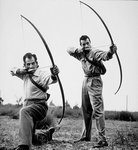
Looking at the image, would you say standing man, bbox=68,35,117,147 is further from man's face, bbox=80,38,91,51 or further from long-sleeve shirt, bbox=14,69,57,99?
long-sleeve shirt, bbox=14,69,57,99

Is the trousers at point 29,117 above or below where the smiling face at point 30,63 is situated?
below

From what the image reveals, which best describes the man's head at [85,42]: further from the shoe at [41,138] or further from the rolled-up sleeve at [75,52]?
the shoe at [41,138]

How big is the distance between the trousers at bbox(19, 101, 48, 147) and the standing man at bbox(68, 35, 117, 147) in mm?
508

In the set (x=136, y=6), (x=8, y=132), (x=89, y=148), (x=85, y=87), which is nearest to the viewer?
(x=89, y=148)

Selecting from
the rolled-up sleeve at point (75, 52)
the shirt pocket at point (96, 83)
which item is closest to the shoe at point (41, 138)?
the shirt pocket at point (96, 83)

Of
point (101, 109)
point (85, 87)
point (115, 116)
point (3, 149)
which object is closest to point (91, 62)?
point (85, 87)

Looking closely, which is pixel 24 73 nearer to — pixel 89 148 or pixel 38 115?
pixel 38 115

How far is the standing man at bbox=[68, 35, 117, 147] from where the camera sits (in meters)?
2.58

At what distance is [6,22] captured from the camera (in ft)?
11.5

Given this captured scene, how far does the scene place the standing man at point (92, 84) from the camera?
258 cm

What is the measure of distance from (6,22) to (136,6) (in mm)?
1708

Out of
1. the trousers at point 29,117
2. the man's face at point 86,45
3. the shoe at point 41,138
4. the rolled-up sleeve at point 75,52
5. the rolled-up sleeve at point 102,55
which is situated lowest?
the shoe at point 41,138

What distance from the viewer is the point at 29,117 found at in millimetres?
A: 2273

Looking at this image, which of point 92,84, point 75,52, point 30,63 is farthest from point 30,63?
point 92,84
